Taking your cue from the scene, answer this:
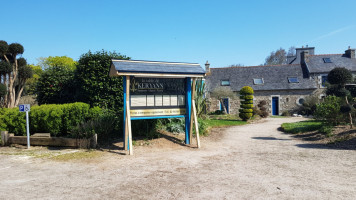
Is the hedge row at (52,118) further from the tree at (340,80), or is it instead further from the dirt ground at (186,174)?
the tree at (340,80)

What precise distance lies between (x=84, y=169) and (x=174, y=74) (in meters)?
3.91

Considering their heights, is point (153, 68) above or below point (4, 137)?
above

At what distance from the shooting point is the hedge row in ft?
28.9

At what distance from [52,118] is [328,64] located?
1094 inches

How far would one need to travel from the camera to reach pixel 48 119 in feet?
29.5

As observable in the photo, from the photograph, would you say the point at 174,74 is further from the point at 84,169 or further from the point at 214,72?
the point at 214,72

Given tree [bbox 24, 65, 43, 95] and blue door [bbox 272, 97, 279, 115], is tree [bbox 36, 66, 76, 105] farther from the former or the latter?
blue door [bbox 272, 97, 279, 115]

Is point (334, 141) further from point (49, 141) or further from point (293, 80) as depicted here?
point (293, 80)

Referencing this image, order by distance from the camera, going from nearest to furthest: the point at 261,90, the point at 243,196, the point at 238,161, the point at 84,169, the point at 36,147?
the point at 243,196 → the point at 84,169 → the point at 238,161 → the point at 36,147 → the point at 261,90

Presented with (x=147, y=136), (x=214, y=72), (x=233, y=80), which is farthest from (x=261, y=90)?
(x=147, y=136)

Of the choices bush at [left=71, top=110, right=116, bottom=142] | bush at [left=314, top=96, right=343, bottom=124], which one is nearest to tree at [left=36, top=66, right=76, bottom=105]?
bush at [left=71, top=110, right=116, bottom=142]

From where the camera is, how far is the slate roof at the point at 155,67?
7582 mm

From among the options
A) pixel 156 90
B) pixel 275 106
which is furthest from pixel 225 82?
pixel 156 90

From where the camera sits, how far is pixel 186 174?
5.12 metres
